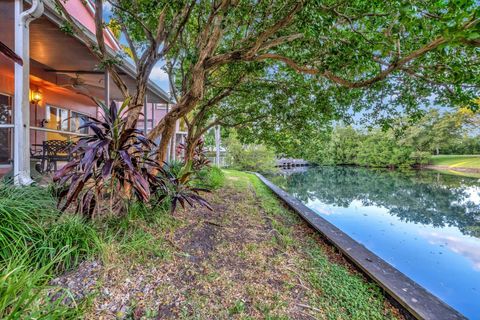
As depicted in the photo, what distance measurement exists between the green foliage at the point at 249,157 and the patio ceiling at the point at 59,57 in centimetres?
1262

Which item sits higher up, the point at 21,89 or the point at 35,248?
the point at 21,89

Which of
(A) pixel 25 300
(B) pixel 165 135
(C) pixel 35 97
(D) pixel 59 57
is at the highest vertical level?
(D) pixel 59 57

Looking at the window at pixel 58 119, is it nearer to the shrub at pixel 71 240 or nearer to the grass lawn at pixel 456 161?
the shrub at pixel 71 240

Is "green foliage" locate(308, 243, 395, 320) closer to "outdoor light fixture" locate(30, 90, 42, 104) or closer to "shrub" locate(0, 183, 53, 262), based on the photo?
"shrub" locate(0, 183, 53, 262)

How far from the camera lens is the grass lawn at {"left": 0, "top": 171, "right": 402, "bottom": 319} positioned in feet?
6.76

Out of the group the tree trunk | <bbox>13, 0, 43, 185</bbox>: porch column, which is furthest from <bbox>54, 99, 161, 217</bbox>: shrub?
the tree trunk

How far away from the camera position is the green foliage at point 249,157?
2072 centimetres

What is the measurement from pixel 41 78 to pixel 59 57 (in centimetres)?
191

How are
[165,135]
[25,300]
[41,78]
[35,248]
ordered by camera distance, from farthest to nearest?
[41,78] < [165,135] < [35,248] < [25,300]

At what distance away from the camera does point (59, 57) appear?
212 inches

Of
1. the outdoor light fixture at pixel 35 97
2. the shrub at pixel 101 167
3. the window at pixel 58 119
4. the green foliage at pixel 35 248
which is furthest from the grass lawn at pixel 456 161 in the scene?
the outdoor light fixture at pixel 35 97

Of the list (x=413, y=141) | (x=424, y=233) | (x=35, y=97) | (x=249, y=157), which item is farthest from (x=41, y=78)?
(x=413, y=141)

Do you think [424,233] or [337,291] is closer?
[337,291]

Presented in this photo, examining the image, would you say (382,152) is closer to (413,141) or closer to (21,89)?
(413,141)
